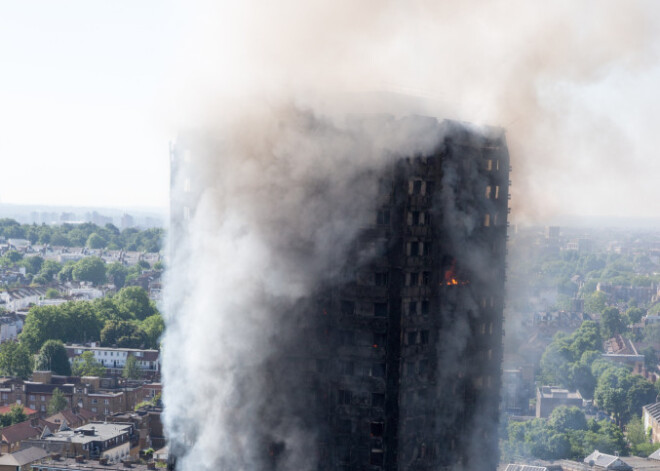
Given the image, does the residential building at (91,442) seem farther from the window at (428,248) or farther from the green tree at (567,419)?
the window at (428,248)

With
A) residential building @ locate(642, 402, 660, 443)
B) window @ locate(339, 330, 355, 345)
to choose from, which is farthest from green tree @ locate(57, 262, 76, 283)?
window @ locate(339, 330, 355, 345)

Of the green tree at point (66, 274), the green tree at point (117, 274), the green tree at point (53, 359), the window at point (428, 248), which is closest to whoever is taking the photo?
the window at point (428, 248)

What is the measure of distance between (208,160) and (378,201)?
19.9 feet

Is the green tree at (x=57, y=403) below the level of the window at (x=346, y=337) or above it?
below

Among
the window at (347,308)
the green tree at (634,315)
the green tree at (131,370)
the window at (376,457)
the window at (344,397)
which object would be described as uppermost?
the window at (347,308)

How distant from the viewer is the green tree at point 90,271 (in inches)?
7180

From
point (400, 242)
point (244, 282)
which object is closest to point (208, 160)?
point (244, 282)

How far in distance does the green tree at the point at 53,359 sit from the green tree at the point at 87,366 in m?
0.91

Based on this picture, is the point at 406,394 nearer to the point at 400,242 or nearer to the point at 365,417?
the point at 365,417

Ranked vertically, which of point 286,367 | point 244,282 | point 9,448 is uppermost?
point 244,282

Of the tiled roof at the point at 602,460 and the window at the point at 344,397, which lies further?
the tiled roof at the point at 602,460

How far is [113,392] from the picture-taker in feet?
285

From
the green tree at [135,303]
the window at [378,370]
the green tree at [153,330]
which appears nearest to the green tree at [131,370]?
the green tree at [153,330]

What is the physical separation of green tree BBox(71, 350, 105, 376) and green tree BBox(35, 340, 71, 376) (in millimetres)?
908
